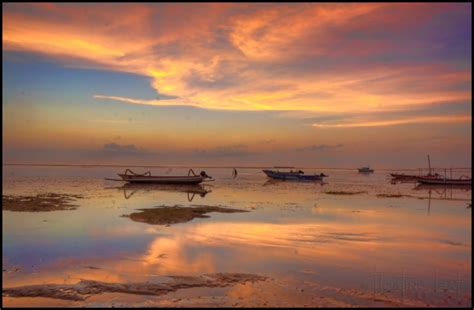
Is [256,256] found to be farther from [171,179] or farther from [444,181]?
[444,181]

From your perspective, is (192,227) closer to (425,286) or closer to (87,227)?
(87,227)

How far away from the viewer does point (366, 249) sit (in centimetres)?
1642

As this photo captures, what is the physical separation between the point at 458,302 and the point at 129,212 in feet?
71.2

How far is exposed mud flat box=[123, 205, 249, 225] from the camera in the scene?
23.2 meters

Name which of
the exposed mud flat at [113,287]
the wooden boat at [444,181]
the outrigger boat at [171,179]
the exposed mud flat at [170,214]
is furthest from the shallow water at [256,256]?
the wooden boat at [444,181]

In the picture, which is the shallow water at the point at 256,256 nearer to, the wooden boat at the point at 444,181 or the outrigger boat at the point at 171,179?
the outrigger boat at the point at 171,179

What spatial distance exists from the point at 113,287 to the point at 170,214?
15.3m

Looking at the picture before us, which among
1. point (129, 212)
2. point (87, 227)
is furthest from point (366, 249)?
point (129, 212)

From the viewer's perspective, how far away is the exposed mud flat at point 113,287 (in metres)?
9.86

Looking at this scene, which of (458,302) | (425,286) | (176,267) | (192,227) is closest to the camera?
(458,302)

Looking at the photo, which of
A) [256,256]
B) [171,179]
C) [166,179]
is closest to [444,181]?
[171,179]

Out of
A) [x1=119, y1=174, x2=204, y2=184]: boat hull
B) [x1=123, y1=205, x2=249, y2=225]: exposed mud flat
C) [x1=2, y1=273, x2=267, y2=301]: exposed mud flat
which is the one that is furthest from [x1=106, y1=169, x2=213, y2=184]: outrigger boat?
[x1=2, y1=273, x2=267, y2=301]: exposed mud flat

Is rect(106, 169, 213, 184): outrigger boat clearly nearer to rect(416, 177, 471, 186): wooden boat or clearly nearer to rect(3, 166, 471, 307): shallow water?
rect(3, 166, 471, 307): shallow water

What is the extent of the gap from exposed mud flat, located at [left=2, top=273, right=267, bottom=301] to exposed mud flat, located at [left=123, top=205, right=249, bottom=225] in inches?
440
